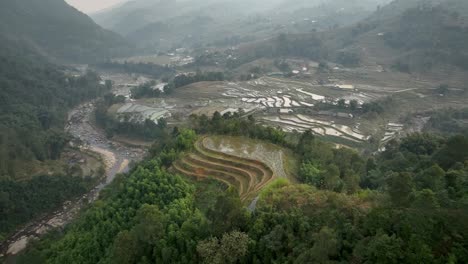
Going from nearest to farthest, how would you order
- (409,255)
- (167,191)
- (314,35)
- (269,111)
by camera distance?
(409,255) < (167,191) < (269,111) < (314,35)

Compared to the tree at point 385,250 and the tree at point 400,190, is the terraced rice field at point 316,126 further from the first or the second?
the tree at point 385,250

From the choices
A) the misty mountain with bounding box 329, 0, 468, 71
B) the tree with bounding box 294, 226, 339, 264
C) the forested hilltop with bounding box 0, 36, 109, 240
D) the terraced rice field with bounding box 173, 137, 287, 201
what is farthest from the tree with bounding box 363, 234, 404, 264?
the misty mountain with bounding box 329, 0, 468, 71

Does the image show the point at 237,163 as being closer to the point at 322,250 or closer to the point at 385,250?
the point at 322,250

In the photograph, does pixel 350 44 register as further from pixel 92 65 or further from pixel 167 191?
pixel 167 191

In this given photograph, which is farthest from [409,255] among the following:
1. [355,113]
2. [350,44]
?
[350,44]

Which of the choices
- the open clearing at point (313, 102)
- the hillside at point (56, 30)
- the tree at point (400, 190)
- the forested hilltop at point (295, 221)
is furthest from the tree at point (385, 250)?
the hillside at point (56, 30)
